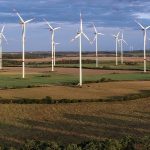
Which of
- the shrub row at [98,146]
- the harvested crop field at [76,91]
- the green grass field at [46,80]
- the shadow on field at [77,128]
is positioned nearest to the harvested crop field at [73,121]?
the shadow on field at [77,128]

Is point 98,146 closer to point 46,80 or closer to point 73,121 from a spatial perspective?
point 73,121

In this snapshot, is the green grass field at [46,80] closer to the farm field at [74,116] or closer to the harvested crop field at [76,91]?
Answer: the harvested crop field at [76,91]

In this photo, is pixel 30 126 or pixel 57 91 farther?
pixel 57 91

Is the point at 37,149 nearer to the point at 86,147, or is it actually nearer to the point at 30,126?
the point at 86,147

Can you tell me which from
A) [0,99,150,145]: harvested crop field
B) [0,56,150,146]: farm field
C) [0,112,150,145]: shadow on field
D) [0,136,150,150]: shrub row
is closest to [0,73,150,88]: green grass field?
[0,56,150,146]: farm field

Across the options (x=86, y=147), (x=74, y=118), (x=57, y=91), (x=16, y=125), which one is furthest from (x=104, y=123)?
(x=57, y=91)

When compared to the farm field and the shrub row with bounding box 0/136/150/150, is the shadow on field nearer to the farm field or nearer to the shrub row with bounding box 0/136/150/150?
the farm field
